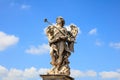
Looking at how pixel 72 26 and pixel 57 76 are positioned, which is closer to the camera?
pixel 57 76

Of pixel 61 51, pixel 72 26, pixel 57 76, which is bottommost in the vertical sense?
pixel 57 76

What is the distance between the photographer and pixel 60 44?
21.9 m

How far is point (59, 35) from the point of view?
71.7 ft

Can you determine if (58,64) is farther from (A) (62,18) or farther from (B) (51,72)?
(A) (62,18)

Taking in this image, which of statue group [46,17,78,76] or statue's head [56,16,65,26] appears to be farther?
statue's head [56,16,65,26]

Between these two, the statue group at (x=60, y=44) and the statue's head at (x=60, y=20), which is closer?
the statue group at (x=60, y=44)

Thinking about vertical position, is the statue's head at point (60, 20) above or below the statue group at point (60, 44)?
above

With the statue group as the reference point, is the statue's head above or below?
above

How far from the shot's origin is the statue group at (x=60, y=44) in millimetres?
21641

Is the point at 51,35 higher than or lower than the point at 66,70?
higher

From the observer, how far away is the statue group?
21.6m

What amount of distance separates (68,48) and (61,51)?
431 millimetres

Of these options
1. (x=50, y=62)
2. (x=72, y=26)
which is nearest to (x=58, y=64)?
(x=50, y=62)

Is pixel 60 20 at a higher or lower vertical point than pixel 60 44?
higher
